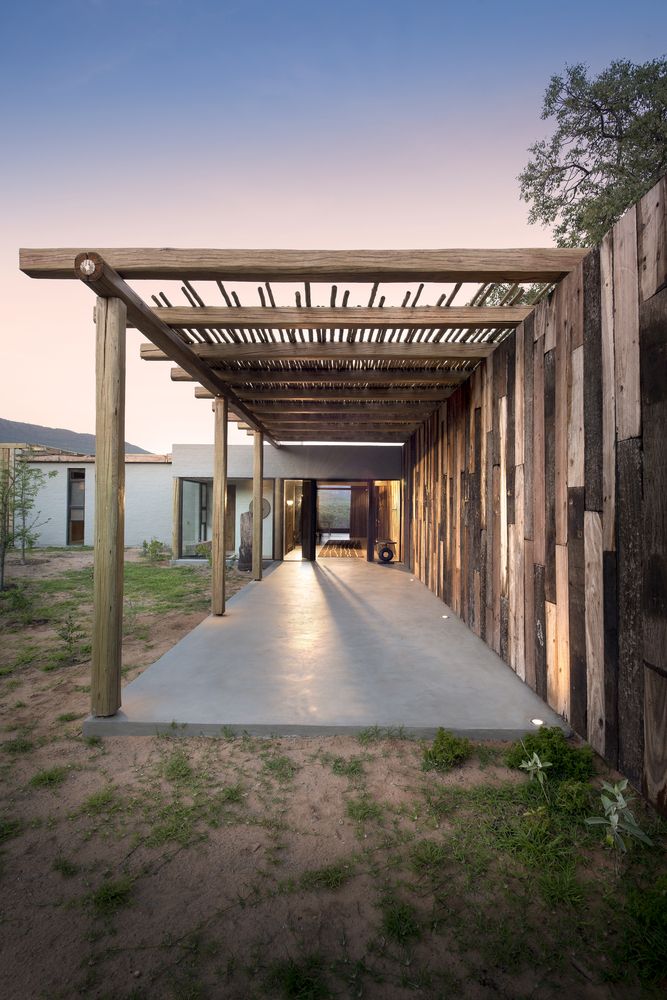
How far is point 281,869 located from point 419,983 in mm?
636

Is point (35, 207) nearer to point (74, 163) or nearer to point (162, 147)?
point (74, 163)

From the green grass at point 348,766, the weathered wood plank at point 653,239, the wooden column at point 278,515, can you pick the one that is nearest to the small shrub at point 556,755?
the green grass at point 348,766

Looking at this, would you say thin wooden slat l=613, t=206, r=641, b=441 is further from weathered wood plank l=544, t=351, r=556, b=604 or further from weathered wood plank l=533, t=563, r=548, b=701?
weathered wood plank l=533, t=563, r=548, b=701

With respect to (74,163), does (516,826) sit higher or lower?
lower

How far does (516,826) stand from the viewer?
75.0 inches

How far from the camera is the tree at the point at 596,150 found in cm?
638

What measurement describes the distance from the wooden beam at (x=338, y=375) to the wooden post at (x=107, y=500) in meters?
2.27

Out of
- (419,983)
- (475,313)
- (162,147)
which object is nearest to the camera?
(419,983)

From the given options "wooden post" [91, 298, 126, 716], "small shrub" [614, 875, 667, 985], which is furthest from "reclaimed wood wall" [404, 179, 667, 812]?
"wooden post" [91, 298, 126, 716]

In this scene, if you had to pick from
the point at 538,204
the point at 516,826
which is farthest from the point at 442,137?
the point at 516,826

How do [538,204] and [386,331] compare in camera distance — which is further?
[538,204]

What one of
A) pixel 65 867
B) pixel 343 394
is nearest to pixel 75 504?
pixel 343 394

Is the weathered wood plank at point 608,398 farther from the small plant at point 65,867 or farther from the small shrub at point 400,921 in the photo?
the small plant at point 65,867

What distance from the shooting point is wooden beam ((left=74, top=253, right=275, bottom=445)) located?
8.23ft
